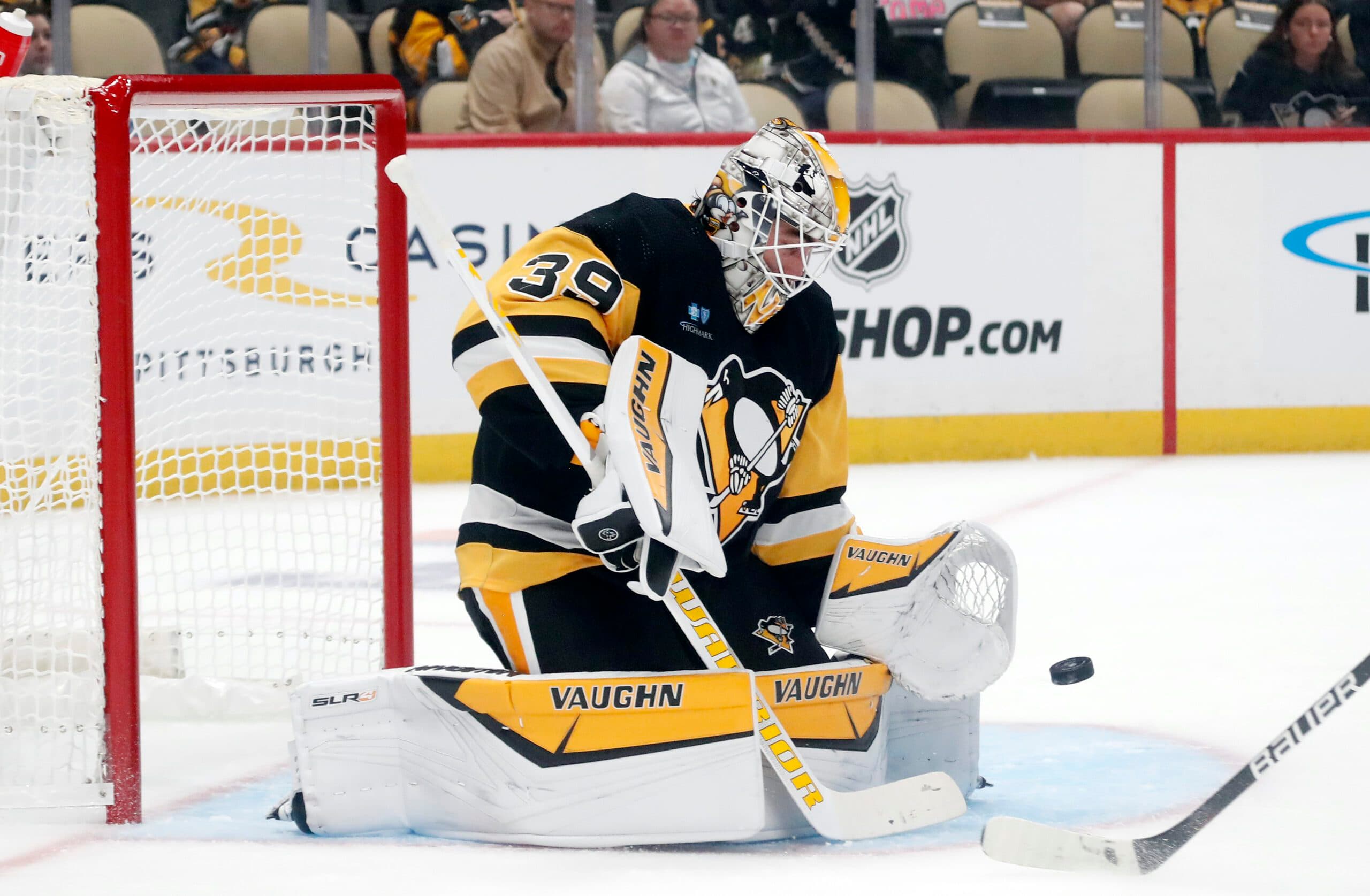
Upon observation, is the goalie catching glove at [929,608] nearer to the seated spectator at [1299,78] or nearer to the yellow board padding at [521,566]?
the yellow board padding at [521,566]

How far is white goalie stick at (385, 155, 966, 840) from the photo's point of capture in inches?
65.5

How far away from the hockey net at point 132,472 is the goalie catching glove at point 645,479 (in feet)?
1.75

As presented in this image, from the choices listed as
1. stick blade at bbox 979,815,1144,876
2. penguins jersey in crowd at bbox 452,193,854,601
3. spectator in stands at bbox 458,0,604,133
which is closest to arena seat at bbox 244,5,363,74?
spectator in stands at bbox 458,0,604,133

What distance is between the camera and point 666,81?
5082 millimetres

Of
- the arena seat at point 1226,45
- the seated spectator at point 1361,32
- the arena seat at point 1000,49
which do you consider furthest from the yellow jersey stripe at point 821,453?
the seated spectator at point 1361,32

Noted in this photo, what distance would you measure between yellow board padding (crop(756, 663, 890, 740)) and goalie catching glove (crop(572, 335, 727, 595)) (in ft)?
0.69

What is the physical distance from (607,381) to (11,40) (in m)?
0.95

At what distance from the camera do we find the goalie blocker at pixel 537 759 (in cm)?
170

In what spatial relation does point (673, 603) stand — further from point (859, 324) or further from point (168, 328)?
point (859, 324)

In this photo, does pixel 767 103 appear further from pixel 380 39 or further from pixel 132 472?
pixel 132 472

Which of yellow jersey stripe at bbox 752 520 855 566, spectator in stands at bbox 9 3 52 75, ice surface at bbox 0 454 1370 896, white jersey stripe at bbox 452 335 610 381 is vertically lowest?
ice surface at bbox 0 454 1370 896

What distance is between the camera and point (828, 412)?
81.0 inches

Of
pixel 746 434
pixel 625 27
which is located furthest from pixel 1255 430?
pixel 746 434

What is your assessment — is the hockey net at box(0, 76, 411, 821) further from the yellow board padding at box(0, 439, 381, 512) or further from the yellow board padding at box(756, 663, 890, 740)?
the yellow board padding at box(756, 663, 890, 740)
